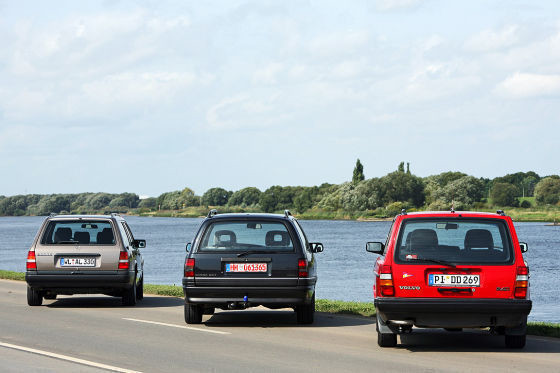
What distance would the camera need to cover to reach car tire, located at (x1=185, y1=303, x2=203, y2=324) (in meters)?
13.9

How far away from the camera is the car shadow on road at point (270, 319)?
14.1 m

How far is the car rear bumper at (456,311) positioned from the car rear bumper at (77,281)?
6.96 metres

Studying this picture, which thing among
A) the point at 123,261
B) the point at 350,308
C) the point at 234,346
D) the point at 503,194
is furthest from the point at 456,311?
the point at 503,194

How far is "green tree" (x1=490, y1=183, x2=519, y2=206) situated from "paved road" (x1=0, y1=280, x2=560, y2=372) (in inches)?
5579

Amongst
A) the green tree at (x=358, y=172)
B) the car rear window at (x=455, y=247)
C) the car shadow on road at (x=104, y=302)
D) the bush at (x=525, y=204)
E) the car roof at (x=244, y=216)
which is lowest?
the car shadow on road at (x=104, y=302)

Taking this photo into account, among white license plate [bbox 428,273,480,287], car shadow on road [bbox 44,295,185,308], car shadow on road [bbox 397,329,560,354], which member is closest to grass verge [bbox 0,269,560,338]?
car shadow on road [bbox 397,329,560,354]

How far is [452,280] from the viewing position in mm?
10609

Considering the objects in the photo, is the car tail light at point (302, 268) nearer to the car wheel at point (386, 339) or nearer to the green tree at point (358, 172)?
the car wheel at point (386, 339)

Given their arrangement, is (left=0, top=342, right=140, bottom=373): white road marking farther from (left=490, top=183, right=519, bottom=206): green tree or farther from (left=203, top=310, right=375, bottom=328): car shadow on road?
(left=490, top=183, right=519, bottom=206): green tree

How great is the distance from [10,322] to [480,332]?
7.03 m

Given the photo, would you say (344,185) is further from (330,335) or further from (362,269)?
(330,335)

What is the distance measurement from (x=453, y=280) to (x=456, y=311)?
355 millimetres

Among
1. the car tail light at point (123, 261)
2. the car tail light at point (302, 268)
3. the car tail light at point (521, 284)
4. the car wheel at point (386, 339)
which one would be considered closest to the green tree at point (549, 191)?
the car tail light at point (123, 261)

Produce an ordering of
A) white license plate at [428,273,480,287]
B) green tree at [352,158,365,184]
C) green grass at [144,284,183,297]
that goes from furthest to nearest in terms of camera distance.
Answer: green tree at [352,158,365,184] → green grass at [144,284,183,297] → white license plate at [428,273,480,287]
